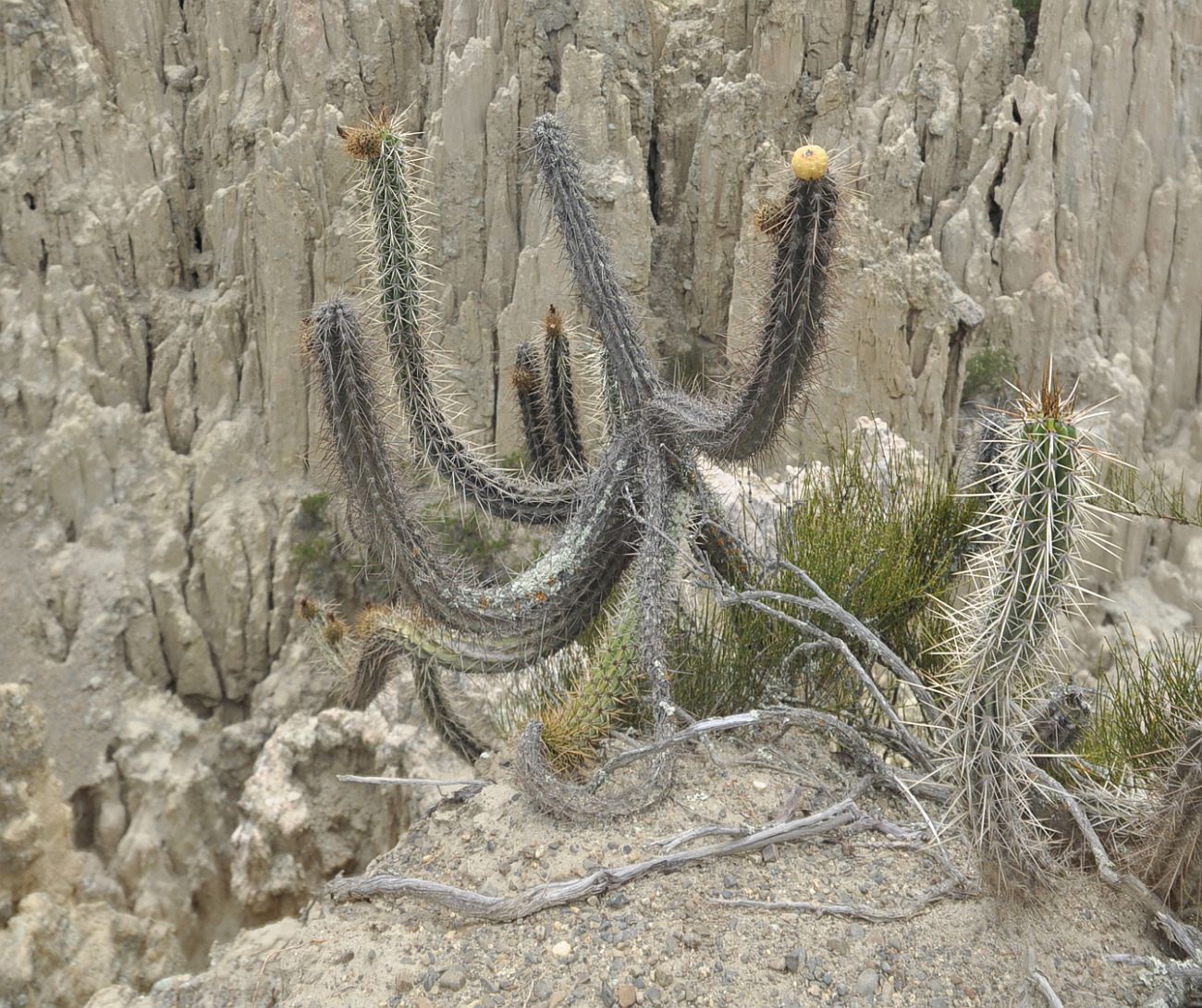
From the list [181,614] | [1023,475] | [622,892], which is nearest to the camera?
[1023,475]

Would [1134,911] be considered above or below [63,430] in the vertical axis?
below

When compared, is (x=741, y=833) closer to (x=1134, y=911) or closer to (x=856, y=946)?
(x=856, y=946)

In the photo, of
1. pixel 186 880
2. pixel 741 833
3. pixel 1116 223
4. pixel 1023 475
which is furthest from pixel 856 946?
pixel 1116 223

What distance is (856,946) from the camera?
2455 millimetres

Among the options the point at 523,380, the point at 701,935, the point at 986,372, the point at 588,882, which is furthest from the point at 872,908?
the point at 986,372

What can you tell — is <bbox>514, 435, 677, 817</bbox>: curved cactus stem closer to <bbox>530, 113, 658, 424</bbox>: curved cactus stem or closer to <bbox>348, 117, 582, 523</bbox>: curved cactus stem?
<bbox>530, 113, 658, 424</bbox>: curved cactus stem

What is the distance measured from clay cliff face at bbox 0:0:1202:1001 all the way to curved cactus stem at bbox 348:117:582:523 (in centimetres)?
823

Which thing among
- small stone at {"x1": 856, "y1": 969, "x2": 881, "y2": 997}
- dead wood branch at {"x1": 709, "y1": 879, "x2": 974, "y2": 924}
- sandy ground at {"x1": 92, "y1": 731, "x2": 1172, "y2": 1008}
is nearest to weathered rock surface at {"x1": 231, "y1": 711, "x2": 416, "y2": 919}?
A: sandy ground at {"x1": 92, "y1": 731, "x2": 1172, "y2": 1008}

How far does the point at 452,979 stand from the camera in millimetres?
2533

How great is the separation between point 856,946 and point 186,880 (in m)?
11.4

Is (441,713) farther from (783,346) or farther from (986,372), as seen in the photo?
(986,372)

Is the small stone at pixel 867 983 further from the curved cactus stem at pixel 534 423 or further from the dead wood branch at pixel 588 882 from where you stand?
the curved cactus stem at pixel 534 423

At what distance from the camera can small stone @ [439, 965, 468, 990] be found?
2.52m

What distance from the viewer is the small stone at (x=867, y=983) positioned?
2.32 meters
